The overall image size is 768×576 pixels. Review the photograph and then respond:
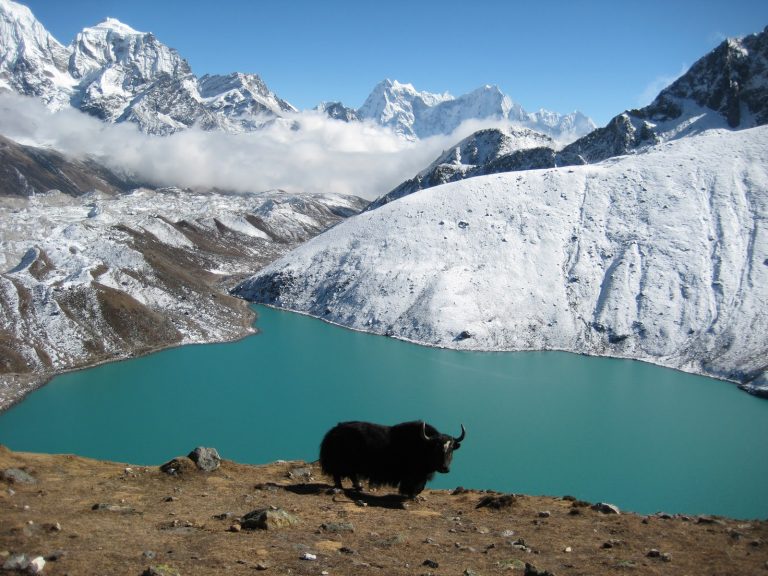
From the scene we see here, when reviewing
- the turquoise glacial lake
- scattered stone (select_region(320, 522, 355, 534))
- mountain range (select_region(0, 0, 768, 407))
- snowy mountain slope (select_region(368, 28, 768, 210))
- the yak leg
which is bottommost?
the turquoise glacial lake

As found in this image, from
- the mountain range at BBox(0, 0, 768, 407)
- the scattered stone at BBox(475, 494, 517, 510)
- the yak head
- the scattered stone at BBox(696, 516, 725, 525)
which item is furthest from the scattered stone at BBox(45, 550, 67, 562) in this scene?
the mountain range at BBox(0, 0, 768, 407)

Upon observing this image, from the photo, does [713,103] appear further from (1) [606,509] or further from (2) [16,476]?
(2) [16,476]

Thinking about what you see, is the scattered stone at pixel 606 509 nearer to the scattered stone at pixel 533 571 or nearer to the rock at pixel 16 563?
the scattered stone at pixel 533 571

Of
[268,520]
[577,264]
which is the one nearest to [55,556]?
[268,520]

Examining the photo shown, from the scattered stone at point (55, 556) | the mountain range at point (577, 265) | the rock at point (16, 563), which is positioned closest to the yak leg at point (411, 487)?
the scattered stone at point (55, 556)

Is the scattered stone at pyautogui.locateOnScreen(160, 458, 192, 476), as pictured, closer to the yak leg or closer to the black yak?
the black yak

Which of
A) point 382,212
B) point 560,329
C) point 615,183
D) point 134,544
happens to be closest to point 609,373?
point 560,329

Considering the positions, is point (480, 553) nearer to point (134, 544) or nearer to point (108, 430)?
point (134, 544)
